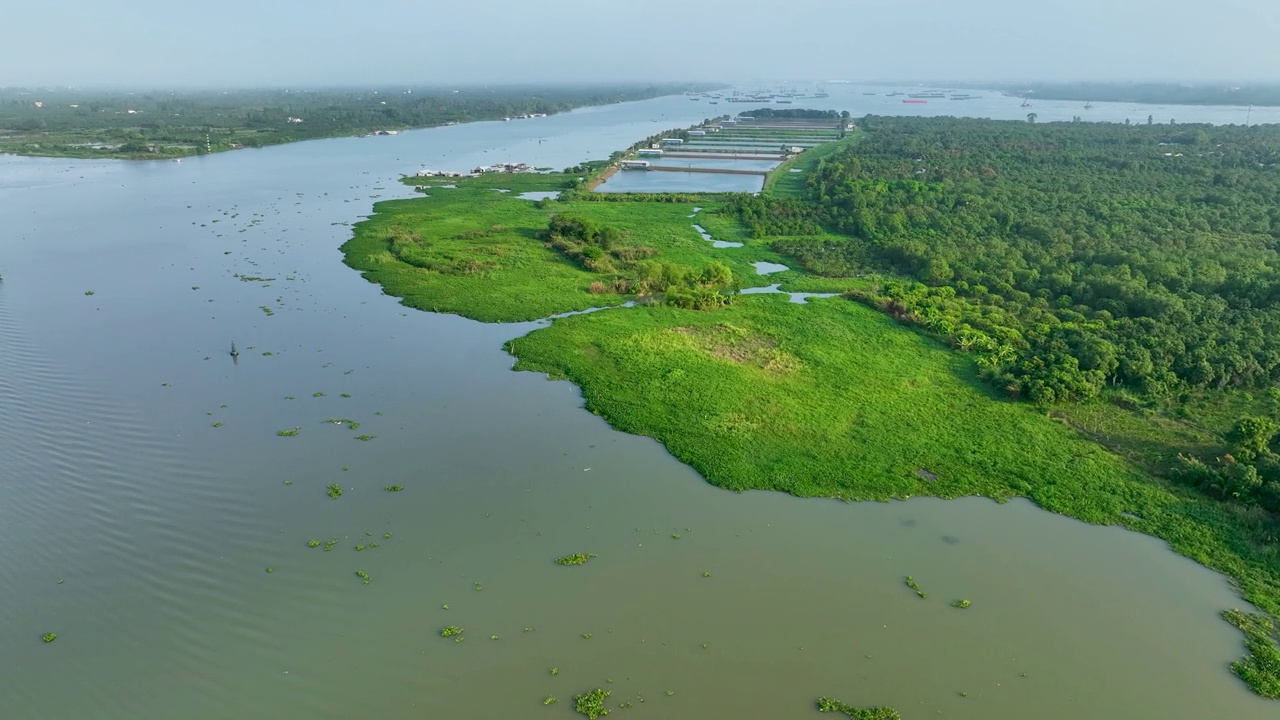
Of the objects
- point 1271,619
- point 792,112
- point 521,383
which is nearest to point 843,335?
point 521,383

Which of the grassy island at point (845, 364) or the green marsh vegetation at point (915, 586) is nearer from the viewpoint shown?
the green marsh vegetation at point (915, 586)

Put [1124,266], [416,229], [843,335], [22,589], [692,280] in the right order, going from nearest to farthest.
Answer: [22,589] → [843,335] → [1124,266] → [692,280] → [416,229]

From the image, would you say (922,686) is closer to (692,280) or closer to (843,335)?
(843,335)

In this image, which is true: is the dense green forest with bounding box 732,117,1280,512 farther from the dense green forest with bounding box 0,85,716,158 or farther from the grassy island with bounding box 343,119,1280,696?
the dense green forest with bounding box 0,85,716,158

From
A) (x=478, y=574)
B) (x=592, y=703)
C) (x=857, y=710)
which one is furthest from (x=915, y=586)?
(x=478, y=574)

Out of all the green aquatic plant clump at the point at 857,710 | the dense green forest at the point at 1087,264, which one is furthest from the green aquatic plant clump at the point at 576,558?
the dense green forest at the point at 1087,264

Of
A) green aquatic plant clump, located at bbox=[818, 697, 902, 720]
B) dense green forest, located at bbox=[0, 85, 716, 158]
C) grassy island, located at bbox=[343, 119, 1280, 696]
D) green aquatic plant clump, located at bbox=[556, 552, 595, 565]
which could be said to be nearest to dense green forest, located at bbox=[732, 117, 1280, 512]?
grassy island, located at bbox=[343, 119, 1280, 696]

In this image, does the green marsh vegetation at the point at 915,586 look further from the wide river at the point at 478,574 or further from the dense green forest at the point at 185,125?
the dense green forest at the point at 185,125
